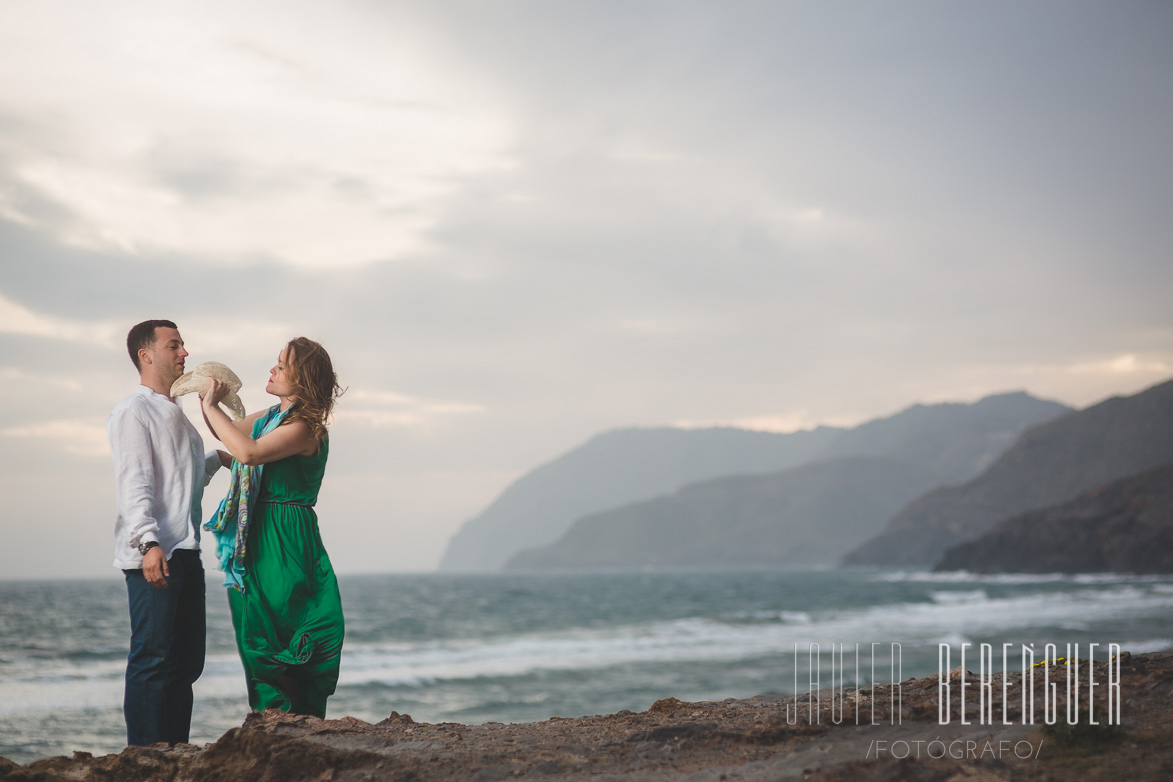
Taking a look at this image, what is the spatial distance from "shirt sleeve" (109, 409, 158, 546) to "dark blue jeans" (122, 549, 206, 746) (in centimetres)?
20

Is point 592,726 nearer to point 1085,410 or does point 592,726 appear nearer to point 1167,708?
point 1167,708

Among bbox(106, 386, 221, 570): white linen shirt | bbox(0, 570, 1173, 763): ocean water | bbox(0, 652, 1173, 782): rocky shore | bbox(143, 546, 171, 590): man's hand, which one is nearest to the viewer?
bbox(0, 652, 1173, 782): rocky shore

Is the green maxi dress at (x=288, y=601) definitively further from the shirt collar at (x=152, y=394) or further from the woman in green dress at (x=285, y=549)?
the shirt collar at (x=152, y=394)

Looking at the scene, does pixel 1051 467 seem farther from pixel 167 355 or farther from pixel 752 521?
pixel 167 355

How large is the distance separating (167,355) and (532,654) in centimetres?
1639

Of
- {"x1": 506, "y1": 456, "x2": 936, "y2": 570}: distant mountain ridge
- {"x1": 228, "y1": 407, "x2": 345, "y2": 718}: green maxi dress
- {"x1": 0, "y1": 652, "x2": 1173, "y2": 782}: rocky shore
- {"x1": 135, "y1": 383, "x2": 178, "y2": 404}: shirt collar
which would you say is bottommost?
{"x1": 506, "y1": 456, "x2": 936, "y2": 570}: distant mountain ridge

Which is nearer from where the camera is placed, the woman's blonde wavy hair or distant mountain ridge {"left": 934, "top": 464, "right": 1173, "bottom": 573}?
the woman's blonde wavy hair

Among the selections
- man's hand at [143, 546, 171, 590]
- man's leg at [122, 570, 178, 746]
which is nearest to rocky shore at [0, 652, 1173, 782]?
man's leg at [122, 570, 178, 746]

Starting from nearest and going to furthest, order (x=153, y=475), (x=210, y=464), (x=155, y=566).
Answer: (x=155, y=566) → (x=153, y=475) → (x=210, y=464)

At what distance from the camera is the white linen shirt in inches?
140

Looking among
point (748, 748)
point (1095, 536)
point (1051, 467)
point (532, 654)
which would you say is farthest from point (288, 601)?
point (1051, 467)

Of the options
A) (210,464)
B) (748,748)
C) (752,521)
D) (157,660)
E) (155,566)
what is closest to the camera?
(748,748)

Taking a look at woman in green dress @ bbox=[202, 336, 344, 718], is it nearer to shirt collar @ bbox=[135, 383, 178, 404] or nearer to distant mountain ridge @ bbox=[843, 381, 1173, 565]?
shirt collar @ bbox=[135, 383, 178, 404]

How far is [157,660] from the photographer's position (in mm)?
3562
